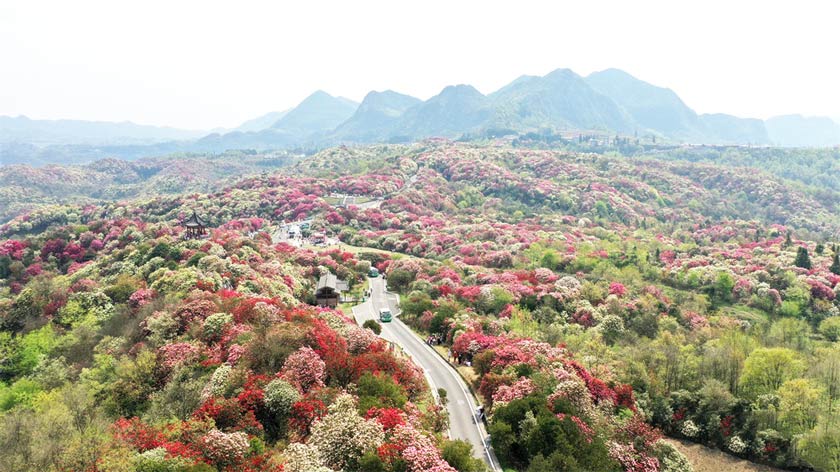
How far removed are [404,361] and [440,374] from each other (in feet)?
20.1

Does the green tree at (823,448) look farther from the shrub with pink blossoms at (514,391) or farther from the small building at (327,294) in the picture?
the small building at (327,294)

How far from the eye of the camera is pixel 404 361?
33469mm

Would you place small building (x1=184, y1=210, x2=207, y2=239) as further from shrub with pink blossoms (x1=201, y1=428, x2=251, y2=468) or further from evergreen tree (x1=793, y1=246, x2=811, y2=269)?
evergreen tree (x1=793, y1=246, x2=811, y2=269)

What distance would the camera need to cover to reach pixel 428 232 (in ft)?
330

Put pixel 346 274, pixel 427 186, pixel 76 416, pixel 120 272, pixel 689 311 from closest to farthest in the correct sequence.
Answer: pixel 76 416 → pixel 120 272 → pixel 689 311 → pixel 346 274 → pixel 427 186

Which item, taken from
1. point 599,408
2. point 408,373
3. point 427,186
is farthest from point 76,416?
point 427,186

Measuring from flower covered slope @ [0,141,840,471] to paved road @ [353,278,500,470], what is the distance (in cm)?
154

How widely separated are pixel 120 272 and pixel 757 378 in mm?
65694

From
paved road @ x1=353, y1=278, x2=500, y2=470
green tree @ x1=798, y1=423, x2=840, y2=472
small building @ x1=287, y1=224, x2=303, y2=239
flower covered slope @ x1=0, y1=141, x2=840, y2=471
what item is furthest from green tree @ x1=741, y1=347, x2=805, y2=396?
small building @ x1=287, y1=224, x2=303, y2=239

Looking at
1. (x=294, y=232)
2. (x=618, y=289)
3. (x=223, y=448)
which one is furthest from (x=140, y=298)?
(x=618, y=289)

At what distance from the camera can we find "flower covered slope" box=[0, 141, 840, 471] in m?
22.5

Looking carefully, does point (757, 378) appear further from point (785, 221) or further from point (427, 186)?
point (785, 221)

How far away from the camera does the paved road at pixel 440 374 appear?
29.9 m

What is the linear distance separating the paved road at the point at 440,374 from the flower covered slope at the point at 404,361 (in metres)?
1.54
